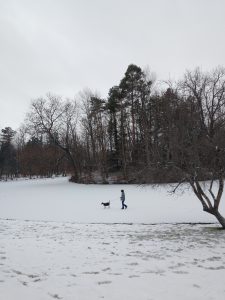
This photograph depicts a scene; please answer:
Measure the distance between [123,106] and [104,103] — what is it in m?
5.65

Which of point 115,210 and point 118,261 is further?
point 115,210

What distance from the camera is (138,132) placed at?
2148 inches

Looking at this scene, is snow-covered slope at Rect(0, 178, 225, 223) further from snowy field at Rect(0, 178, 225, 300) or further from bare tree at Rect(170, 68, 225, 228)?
bare tree at Rect(170, 68, 225, 228)

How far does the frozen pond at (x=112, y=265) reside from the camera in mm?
7297

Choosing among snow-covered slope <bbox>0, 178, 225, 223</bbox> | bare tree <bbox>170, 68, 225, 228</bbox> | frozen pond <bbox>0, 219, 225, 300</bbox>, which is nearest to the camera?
frozen pond <bbox>0, 219, 225, 300</bbox>

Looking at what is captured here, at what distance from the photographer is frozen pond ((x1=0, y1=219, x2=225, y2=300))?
287 inches

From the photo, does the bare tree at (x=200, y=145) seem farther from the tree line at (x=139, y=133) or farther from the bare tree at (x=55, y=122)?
the bare tree at (x=55, y=122)

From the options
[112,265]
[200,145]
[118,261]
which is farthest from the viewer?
[200,145]

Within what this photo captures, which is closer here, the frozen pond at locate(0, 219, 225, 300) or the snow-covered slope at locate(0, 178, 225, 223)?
the frozen pond at locate(0, 219, 225, 300)

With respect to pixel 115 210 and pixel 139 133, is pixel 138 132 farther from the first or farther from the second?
pixel 115 210

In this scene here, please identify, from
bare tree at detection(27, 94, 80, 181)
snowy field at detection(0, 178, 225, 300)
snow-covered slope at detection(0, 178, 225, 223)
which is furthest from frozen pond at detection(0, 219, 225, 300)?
bare tree at detection(27, 94, 80, 181)

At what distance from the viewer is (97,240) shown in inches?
582

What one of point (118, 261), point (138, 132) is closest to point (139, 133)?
point (138, 132)

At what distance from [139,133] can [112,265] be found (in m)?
44.3
